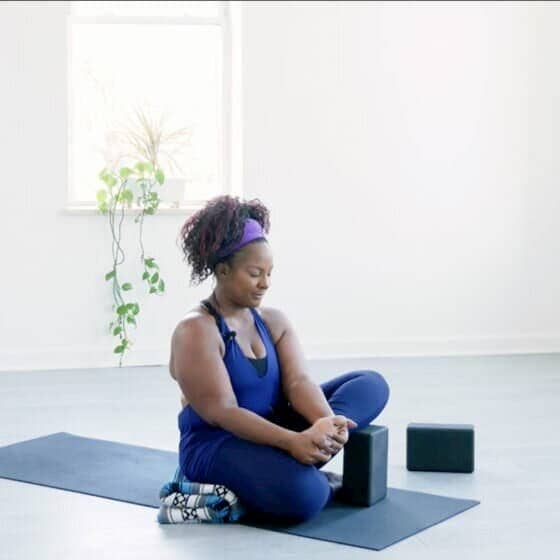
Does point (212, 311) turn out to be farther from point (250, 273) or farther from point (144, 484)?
point (144, 484)

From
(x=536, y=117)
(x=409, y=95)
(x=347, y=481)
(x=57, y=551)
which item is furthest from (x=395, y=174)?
(x=57, y=551)

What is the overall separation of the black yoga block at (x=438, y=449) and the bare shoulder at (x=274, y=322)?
1.96ft

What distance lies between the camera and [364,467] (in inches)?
133

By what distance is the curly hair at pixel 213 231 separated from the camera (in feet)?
11.0

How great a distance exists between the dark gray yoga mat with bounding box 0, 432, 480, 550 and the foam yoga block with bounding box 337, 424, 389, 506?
0.10ft

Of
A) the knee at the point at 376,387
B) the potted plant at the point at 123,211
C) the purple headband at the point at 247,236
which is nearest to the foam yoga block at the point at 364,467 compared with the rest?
the knee at the point at 376,387

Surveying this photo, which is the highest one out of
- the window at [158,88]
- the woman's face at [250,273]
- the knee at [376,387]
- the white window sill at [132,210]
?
the window at [158,88]

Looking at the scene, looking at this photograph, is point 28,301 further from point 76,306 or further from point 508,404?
point 508,404

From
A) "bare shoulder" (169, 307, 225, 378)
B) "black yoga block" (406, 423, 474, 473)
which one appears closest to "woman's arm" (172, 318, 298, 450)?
"bare shoulder" (169, 307, 225, 378)

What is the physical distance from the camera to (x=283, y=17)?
6203mm

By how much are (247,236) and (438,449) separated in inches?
39.3

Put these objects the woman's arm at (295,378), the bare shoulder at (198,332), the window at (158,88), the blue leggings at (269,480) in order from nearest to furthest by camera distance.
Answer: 1. the blue leggings at (269,480)
2. the bare shoulder at (198,332)
3. the woman's arm at (295,378)
4. the window at (158,88)

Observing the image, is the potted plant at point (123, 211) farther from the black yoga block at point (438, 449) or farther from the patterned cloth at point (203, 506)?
the patterned cloth at point (203, 506)

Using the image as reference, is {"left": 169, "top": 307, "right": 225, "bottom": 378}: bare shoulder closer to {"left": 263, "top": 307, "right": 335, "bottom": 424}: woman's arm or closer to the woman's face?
the woman's face
